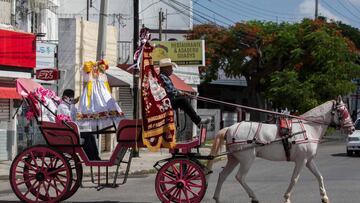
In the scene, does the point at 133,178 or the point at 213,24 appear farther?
the point at 213,24

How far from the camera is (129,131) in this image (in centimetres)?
1030

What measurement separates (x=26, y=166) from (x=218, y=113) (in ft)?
93.6

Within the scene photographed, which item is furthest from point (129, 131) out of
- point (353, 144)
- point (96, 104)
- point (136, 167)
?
point (353, 144)

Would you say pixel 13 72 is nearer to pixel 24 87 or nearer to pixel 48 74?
pixel 48 74

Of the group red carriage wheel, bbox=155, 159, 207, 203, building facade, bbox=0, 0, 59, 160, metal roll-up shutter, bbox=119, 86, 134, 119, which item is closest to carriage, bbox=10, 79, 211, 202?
red carriage wheel, bbox=155, 159, 207, 203

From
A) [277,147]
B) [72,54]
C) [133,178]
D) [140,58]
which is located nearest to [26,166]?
[140,58]

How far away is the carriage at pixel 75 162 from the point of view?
996 cm

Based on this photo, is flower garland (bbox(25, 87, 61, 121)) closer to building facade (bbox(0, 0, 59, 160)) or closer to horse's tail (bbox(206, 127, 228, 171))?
horse's tail (bbox(206, 127, 228, 171))

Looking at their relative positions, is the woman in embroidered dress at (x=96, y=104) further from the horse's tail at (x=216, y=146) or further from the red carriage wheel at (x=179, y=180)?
the horse's tail at (x=216, y=146)

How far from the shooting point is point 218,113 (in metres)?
38.6

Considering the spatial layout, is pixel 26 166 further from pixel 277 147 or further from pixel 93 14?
pixel 93 14

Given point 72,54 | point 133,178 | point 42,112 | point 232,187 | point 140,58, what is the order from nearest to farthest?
point 140,58 < point 42,112 < point 232,187 < point 133,178 < point 72,54

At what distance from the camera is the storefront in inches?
749

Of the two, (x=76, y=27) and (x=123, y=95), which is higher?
(x=76, y=27)
